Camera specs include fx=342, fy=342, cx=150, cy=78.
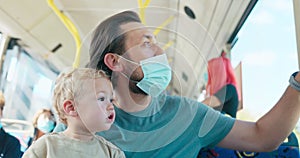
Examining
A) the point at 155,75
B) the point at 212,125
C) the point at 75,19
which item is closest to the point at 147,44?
the point at 155,75

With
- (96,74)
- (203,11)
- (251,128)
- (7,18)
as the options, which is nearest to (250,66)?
(203,11)

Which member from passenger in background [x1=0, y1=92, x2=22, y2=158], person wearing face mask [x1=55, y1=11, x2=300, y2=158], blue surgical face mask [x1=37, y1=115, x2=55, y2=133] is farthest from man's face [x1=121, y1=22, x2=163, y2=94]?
blue surgical face mask [x1=37, y1=115, x2=55, y2=133]

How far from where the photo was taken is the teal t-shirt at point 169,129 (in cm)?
118

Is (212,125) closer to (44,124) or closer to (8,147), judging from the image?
(8,147)

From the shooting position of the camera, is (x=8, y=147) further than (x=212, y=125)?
Yes

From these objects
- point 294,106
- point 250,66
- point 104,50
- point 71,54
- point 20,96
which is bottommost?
point 20,96

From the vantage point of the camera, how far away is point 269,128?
120cm

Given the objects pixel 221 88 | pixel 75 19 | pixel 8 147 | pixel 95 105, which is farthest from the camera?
pixel 75 19

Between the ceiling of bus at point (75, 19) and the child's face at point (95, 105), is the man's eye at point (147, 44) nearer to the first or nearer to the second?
the child's face at point (95, 105)

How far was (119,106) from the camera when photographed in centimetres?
129

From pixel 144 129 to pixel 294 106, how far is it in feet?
1.68

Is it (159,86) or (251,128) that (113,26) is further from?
(251,128)

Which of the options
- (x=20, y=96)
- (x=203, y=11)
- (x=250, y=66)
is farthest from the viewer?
(x=20, y=96)

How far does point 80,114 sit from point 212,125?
516 millimetres
